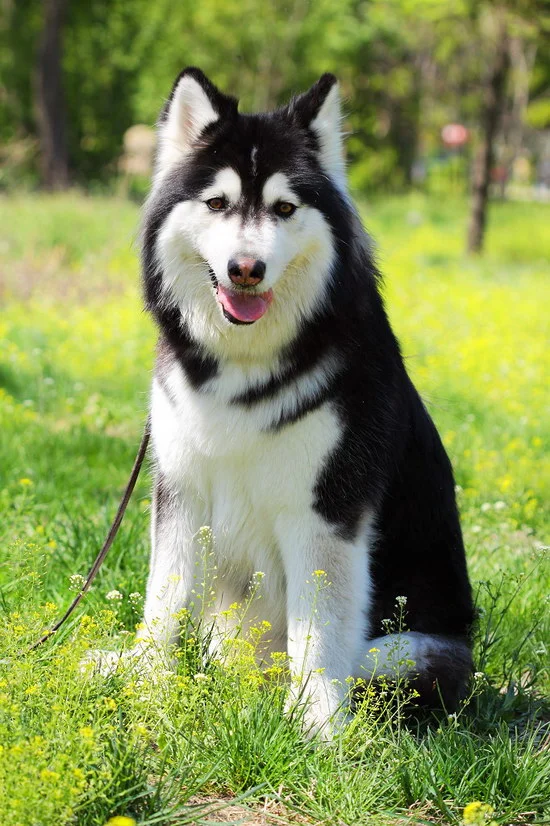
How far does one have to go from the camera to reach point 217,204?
311 centimetres

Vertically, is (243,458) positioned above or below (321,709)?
above

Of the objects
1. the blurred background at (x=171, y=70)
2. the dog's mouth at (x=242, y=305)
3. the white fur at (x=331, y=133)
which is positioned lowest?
the dog's mouth at (x=242, y=305)

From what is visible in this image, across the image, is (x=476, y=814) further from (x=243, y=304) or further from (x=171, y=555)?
(x=243, y=304)

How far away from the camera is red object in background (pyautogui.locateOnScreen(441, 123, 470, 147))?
45094 millimetres

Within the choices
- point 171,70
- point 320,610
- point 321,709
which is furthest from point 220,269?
point 171,70

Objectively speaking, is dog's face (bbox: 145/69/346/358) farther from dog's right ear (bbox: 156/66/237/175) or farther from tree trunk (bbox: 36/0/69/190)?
tree trunk (bbox: 36/0/69/190)

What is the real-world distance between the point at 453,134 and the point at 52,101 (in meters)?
30.1

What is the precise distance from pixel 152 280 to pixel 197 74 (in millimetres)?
705

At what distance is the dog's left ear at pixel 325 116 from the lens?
3271 mm

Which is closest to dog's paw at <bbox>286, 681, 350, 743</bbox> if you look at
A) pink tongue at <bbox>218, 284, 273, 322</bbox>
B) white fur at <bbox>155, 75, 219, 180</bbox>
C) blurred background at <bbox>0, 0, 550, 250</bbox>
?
pink tongue at <bbox>218, 284, 273, 322</bbox>

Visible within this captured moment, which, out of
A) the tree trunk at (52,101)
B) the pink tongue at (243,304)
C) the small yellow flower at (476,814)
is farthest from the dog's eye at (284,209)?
the tree trunk at (52,101)

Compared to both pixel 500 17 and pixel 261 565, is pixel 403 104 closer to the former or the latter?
pixel 500 17

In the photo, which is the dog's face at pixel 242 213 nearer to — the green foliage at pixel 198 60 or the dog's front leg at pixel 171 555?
the dog's front leg at pixel 171 555

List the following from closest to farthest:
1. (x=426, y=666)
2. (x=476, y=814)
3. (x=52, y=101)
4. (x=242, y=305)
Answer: (x=476, y=814) → (x=242, y=305) → (x=426, y=666) → (x=52, y=101)
